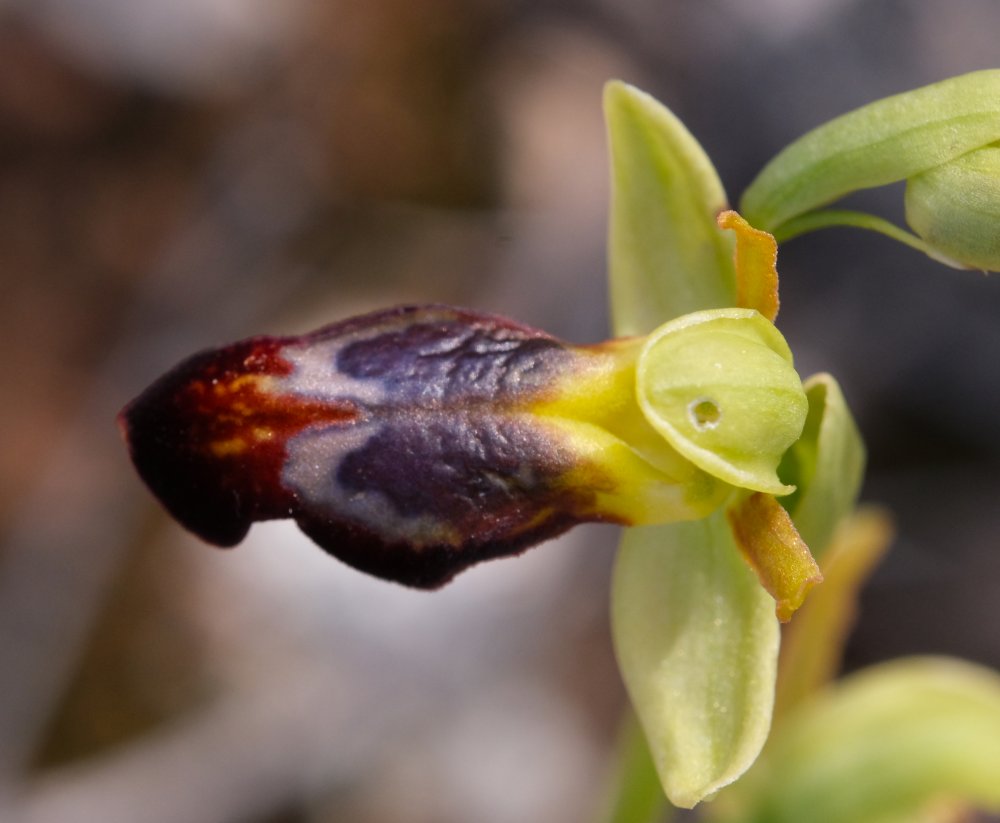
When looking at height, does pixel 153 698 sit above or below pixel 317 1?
below

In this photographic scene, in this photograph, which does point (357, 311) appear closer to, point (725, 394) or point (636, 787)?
point (636, 787)

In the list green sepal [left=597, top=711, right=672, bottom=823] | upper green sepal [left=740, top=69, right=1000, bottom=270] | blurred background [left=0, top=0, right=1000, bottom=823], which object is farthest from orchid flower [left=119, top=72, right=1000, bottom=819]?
blurred background [left=0, top=0, right=1000, bottom=823]

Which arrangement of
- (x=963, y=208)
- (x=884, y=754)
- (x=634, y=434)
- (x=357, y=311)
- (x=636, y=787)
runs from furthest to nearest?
(x=357, y=311) < (x=884, y=754) < (x=636, y=787) < (x=634, y=434) < (x=963, y=208)

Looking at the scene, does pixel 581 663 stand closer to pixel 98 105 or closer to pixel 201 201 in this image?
pixel 201 201

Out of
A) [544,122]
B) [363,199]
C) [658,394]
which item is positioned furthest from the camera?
[544,122]

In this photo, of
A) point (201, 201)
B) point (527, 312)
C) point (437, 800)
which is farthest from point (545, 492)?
point (201, 201)

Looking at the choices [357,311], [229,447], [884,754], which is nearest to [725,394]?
[229,447]

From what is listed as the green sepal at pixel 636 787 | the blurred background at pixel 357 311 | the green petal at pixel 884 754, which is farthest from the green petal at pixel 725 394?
the blurred background at pixel 357 311

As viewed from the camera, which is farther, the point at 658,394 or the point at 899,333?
the point at 899,333
